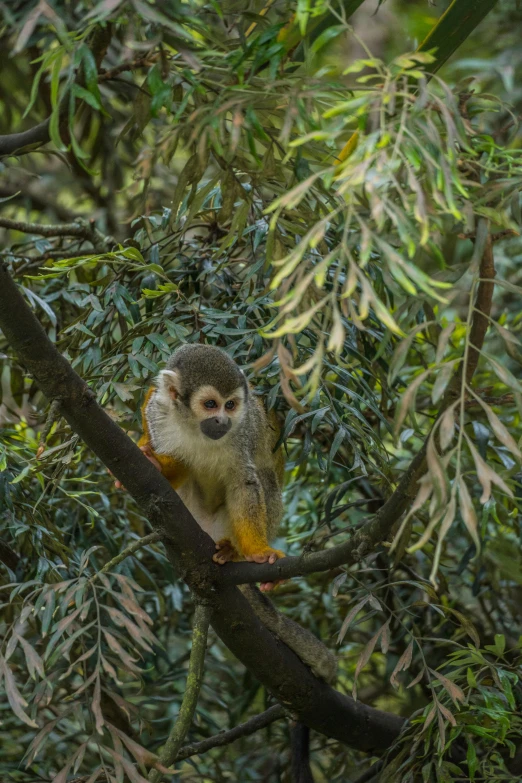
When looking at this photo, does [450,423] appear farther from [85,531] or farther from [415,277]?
[85,531]

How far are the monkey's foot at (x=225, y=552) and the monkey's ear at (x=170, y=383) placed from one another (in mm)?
504

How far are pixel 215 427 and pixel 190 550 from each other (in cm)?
51

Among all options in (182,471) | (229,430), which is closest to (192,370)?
(229,430)

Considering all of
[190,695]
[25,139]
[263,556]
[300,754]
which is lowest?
[300,754]

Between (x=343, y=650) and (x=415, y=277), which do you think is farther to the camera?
(x=343, y=650)

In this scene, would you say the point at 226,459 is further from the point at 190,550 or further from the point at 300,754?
the point at 300,754

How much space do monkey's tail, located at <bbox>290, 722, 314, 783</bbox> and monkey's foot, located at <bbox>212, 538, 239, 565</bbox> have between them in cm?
71

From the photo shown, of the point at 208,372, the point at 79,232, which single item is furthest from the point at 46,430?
the point at 79,232

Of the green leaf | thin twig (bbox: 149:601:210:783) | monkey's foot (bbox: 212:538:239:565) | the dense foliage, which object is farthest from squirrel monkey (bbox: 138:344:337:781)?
the green leaf

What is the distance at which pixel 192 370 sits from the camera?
2574 millimetres

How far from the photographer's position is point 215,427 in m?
2.55

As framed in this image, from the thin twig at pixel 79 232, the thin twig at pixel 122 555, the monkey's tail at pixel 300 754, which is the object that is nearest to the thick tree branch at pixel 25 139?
the thin twig at pixel 79 232

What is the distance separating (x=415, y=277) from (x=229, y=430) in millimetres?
1439

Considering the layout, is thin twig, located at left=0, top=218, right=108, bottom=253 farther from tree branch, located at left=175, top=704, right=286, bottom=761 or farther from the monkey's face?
tree branch, located at left=175, top=704, right=286, bottom=761
